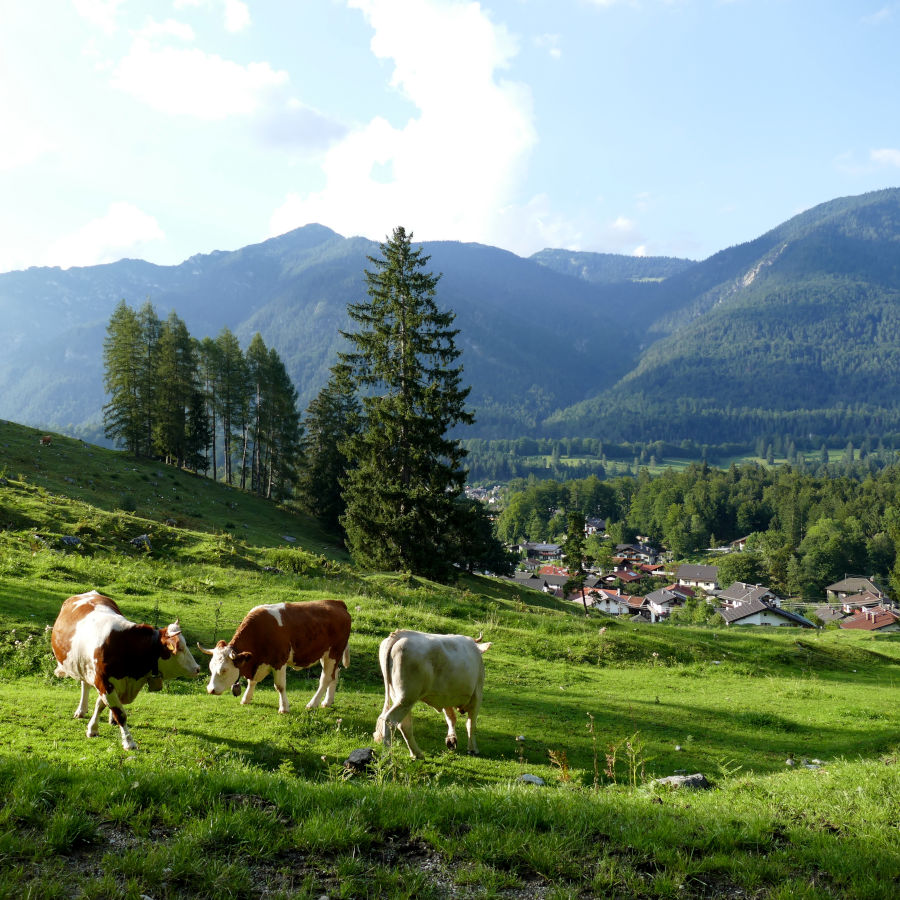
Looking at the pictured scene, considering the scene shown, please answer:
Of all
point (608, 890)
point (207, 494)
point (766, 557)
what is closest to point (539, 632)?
point (608, 890)

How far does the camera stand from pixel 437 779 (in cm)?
804

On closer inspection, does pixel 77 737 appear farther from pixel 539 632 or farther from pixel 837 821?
pixel 539 632

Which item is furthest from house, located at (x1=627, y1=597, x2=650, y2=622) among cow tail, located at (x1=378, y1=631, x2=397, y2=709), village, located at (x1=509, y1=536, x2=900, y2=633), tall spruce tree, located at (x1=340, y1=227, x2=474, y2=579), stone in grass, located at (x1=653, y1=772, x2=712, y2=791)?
cow tail, located at (x1=378, y1=631, x2=397, y2=709)

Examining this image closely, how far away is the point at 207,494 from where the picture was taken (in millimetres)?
52188

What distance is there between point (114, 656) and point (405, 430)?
937 inches

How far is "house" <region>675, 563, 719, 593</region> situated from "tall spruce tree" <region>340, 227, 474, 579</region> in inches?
4471

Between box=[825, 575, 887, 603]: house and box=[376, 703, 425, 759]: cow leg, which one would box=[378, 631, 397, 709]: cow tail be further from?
box=[825, 575, 887, 603]: house

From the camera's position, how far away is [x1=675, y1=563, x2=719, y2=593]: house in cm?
13125

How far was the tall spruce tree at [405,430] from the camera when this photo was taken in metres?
31.9

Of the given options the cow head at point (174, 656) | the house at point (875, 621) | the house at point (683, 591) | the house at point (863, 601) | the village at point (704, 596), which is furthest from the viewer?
the house at point (683, 591)

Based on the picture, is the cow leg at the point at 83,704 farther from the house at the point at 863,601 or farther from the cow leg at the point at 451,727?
the house at the point at 863,601

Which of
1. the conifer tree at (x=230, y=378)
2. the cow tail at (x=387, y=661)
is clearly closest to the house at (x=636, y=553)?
the conifer tree at (x=230, y=378)

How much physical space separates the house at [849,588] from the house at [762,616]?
159 ft

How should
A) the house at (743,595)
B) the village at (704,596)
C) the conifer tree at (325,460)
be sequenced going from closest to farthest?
the conifer tree at (325,460)
the village at (704,596)
the house at (743,595)
